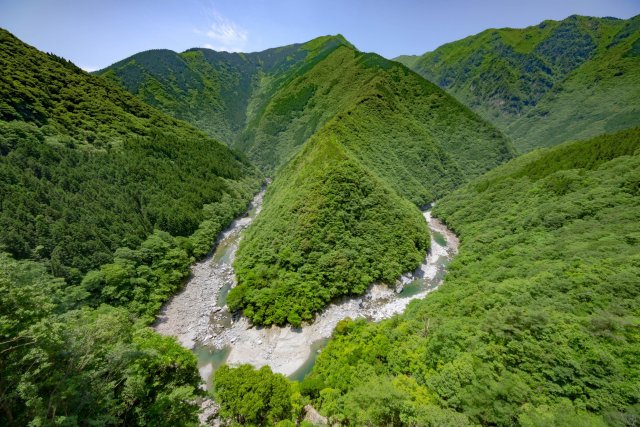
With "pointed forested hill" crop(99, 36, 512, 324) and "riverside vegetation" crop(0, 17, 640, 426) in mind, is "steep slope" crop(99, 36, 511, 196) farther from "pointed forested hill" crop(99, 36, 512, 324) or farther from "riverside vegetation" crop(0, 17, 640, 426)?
"riverside vegetation" crop(0, 17, 640, 426)

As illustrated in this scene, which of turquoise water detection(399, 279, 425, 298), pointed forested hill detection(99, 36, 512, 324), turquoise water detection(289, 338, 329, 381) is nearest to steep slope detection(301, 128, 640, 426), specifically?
turquoise water detection(289, 338, 329, 381)

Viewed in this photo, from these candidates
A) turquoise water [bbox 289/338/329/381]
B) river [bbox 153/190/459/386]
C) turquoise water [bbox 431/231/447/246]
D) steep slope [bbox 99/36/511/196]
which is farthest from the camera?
steep slope [bbox 99/36/511/196]

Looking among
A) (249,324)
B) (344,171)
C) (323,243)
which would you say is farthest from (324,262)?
(344,171)

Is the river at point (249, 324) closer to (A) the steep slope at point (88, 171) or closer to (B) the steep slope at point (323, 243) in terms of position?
(B) the steep slope at point (323, 243)

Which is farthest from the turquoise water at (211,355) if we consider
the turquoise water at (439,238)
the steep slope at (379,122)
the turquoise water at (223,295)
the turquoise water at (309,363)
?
the steep slope at (379,122)

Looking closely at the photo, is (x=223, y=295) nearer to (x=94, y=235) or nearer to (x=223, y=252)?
(x=223, y=252)

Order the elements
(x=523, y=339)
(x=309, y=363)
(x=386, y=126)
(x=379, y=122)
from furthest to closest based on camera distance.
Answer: (x=386, y=126) < (x=379, y=122) < (x=309, y=363) < (x=523, y=339)
